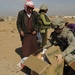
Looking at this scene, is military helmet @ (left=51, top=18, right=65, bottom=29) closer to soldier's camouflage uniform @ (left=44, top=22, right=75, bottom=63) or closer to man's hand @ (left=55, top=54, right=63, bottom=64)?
soldier's camouflage uniform @ (left=44, top=22, right=75, bottom=63)

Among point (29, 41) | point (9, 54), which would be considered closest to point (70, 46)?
point (29, 41)

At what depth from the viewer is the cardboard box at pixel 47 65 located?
5457 mm

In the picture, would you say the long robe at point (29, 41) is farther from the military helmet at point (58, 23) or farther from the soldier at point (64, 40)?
the military helmet at point (58, 23)

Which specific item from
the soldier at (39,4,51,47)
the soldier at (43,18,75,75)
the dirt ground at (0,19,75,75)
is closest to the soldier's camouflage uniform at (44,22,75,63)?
the soldier at (43,18,75,75)

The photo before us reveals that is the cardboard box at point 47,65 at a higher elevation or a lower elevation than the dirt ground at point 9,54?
higher

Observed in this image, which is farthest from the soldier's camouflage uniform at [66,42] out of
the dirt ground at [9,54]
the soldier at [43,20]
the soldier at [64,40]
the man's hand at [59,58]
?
the soldier at [43,20]

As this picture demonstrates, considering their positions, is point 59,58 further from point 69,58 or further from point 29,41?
point 29,41

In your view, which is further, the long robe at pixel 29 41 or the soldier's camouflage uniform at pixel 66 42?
the long robe at pixel 29 41

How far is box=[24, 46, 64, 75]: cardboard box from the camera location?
5.46 meters

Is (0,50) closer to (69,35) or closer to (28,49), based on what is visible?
(28,49)

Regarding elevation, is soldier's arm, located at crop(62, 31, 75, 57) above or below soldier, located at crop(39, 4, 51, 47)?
above

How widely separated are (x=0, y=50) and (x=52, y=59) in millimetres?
4028

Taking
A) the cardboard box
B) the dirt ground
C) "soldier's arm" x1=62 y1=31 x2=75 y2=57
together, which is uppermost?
"soldier's arm" x1=62 y1=31 x2=75 y2=57

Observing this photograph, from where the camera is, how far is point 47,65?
548 centimetres
